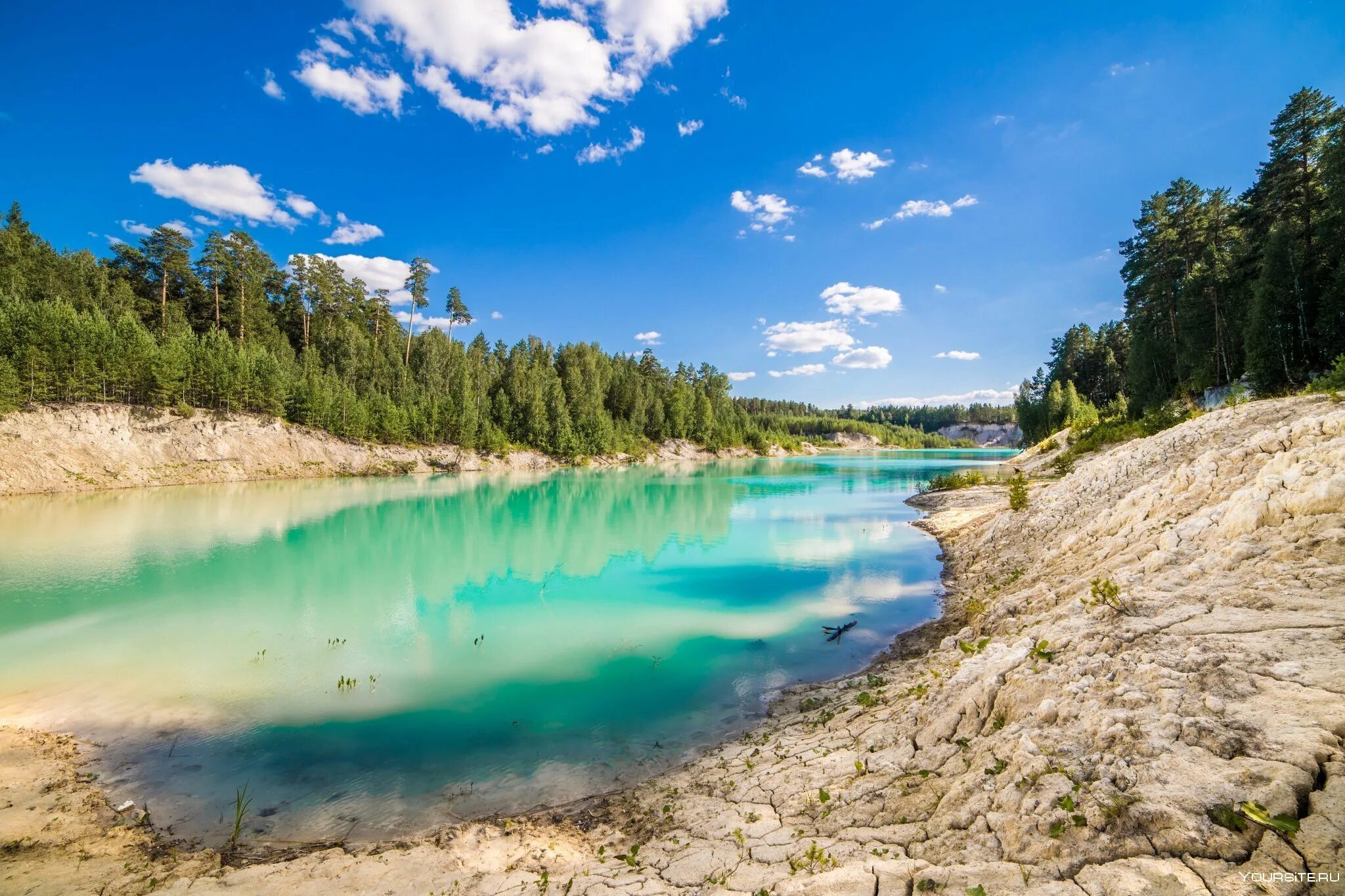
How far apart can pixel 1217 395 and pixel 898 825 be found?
143 feet

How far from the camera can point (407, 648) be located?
42.2 ft

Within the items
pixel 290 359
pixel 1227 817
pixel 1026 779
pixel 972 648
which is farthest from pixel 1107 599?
pixel 290 359

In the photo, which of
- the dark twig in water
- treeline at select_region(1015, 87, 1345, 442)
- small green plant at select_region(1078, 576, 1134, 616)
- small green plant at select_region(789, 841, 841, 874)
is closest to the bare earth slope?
the dark twig in water

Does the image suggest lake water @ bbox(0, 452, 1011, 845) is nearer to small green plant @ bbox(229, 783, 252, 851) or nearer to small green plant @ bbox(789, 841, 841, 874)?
small green plant @ bbox(229, 783, 252, 851)

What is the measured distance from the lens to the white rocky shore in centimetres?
348

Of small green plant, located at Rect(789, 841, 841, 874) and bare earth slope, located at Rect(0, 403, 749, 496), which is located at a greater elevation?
bare earth slope, located at Rect(0, 403, 749, 496)

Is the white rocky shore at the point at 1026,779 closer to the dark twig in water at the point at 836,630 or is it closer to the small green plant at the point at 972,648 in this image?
the small green plant at the point at 972,648

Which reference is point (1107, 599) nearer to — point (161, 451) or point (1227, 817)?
point (1227, 817)

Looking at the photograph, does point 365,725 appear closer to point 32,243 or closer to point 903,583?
point 903,583

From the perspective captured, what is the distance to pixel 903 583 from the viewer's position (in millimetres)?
17984

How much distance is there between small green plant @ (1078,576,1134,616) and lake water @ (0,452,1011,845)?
5.12 meters

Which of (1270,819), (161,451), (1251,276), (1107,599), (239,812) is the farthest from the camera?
(161,451)

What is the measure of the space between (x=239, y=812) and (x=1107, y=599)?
11.3m

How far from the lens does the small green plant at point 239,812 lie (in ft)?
20.3
